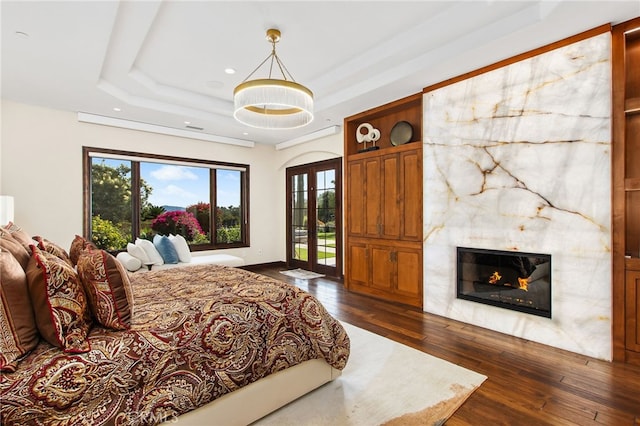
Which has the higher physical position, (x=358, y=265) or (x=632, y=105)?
(x=632, y=105)

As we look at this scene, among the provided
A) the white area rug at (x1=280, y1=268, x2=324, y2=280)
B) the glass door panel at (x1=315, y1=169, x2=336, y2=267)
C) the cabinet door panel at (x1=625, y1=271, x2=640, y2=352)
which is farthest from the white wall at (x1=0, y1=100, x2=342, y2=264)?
the cabinet door panel at (x1=625, y1=271, x2=640, y2=352)

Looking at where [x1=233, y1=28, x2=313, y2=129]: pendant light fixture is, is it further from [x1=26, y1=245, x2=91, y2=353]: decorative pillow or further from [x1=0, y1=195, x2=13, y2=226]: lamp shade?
[x1=0, y1=195, x2=13, y2=226]: lamp shade

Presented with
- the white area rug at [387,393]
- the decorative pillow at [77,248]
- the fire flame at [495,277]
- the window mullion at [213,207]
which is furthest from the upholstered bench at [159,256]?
the fire flame at [495,277]

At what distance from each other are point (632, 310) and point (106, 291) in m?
3.78

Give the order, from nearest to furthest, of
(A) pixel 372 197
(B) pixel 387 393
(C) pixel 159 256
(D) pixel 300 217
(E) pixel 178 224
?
(B) pixel 387 393
(A) pixel 372 197
(C) pixel 159 256
(E) pixel 178 224
(D) pixel 300 217

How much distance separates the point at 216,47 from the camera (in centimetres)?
323

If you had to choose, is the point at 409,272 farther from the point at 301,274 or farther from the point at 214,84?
the point at 214,84

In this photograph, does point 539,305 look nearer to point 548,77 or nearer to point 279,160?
point 548,77

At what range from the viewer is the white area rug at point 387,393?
73.6 inches

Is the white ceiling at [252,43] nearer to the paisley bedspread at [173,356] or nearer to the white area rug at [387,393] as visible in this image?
the paisley bedspread at [173,356]

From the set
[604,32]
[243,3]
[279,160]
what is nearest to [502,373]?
[604,32]

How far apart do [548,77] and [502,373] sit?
2.69 meters

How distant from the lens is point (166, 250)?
4793 mm

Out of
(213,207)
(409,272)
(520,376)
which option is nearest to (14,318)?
(520,376)
